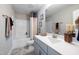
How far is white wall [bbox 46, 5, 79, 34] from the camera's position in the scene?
6.22ft

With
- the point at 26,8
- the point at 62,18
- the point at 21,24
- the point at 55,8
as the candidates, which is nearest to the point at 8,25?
the point at 21,24

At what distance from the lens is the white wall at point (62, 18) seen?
6.22 feet

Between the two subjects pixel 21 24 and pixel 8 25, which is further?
pixel 8 25

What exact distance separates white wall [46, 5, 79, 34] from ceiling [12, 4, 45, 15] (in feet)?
1.36

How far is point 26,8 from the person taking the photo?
6.94 feet

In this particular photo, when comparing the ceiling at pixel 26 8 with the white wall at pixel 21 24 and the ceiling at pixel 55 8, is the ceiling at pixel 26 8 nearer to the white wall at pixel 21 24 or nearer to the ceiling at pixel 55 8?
the white wall at pixel 21 24

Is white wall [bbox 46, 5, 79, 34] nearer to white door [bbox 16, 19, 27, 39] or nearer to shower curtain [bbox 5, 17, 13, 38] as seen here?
white door [bbox 16, 19, 27, 39]

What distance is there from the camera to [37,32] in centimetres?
230

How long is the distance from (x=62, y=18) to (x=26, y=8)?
838 mm

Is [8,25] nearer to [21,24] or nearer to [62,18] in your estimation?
[21,24]

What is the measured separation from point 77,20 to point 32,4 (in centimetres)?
95

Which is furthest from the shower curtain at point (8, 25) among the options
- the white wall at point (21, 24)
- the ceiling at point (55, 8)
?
the ceiling at point (55, 8)

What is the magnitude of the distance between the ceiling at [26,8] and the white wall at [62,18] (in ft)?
1.36
